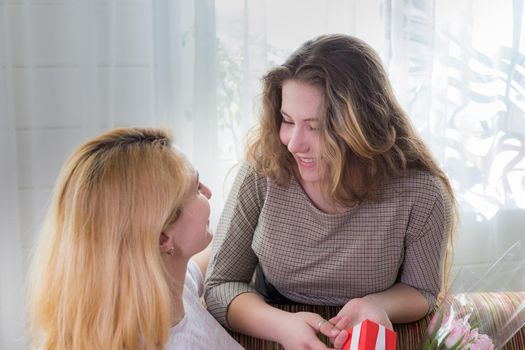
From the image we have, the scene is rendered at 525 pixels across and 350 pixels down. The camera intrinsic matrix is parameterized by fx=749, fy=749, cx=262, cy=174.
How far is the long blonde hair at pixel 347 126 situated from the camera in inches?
61.8

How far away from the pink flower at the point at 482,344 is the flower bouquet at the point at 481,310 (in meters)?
0.01

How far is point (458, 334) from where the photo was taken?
1310 mm

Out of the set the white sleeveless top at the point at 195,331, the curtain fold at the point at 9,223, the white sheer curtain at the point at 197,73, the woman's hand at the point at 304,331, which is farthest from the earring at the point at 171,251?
the curtain fold at the point at 9,223

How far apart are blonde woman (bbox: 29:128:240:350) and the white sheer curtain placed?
0.75 meters

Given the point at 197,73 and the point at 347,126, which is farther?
the point at 197,73

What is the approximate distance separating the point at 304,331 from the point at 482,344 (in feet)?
1.15

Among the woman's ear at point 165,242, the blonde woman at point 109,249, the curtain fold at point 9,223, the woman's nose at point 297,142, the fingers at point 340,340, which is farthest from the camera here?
the curtain fold at point 9,223

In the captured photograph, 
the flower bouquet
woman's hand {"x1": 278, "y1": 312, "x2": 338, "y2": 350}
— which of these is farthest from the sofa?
woman's hand {"x1": 278, "y1": 312, "x2": 338, "y2": 350}

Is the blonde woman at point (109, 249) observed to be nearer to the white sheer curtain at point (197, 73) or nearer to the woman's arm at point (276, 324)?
the woman's arm at point (276, 324)

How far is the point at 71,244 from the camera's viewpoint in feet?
3.82

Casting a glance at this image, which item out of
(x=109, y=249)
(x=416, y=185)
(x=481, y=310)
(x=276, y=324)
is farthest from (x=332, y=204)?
(x=109, y=249)

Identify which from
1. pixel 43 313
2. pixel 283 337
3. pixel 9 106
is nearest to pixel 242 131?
pixel 9 106

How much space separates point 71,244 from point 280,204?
2.08 feet

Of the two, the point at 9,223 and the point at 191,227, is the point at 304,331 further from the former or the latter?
the point at 9,223
